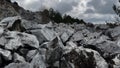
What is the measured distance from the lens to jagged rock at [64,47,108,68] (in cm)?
1686

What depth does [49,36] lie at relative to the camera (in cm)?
2419

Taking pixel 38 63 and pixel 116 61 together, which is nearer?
pixel 38 63

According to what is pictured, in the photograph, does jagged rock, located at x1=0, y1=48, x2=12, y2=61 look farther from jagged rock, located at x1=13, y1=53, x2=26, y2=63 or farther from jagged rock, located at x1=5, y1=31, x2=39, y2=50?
jagged rock, located at x1=5, y1=31, x2=39, y2=50

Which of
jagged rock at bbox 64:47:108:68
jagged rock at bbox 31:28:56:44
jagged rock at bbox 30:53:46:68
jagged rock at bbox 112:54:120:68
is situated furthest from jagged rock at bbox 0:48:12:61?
jagged rock at bbox 112:54:120:68

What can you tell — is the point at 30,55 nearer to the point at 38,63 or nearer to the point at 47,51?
the point at 47,51

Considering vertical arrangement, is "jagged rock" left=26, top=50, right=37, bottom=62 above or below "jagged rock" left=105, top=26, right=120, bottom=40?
above

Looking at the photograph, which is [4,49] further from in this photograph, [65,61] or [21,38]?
[65,61]

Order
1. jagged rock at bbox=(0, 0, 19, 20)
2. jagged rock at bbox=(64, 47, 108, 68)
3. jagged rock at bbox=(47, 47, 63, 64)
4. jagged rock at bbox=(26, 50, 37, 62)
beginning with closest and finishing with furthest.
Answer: jagged rock at bbox=(64, 47, 108, 68) → jagged rock at bbox=(47, 47, 63, 64) → jagged rock at bbox=(26, 50, 37, 62) → jagged rock at bbox=(0, 0, 19, 20)

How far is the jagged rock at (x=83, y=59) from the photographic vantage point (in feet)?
55.3

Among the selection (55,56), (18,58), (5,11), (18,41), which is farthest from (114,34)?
(5,11)

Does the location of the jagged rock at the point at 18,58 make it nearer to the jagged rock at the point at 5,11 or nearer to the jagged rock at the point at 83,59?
the jagged rock at the point at 83,59

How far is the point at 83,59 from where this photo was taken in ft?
56.2

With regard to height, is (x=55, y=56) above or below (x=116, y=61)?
above

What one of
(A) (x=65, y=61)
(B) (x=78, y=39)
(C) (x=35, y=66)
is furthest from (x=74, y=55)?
(B) (x=78, y=39)
